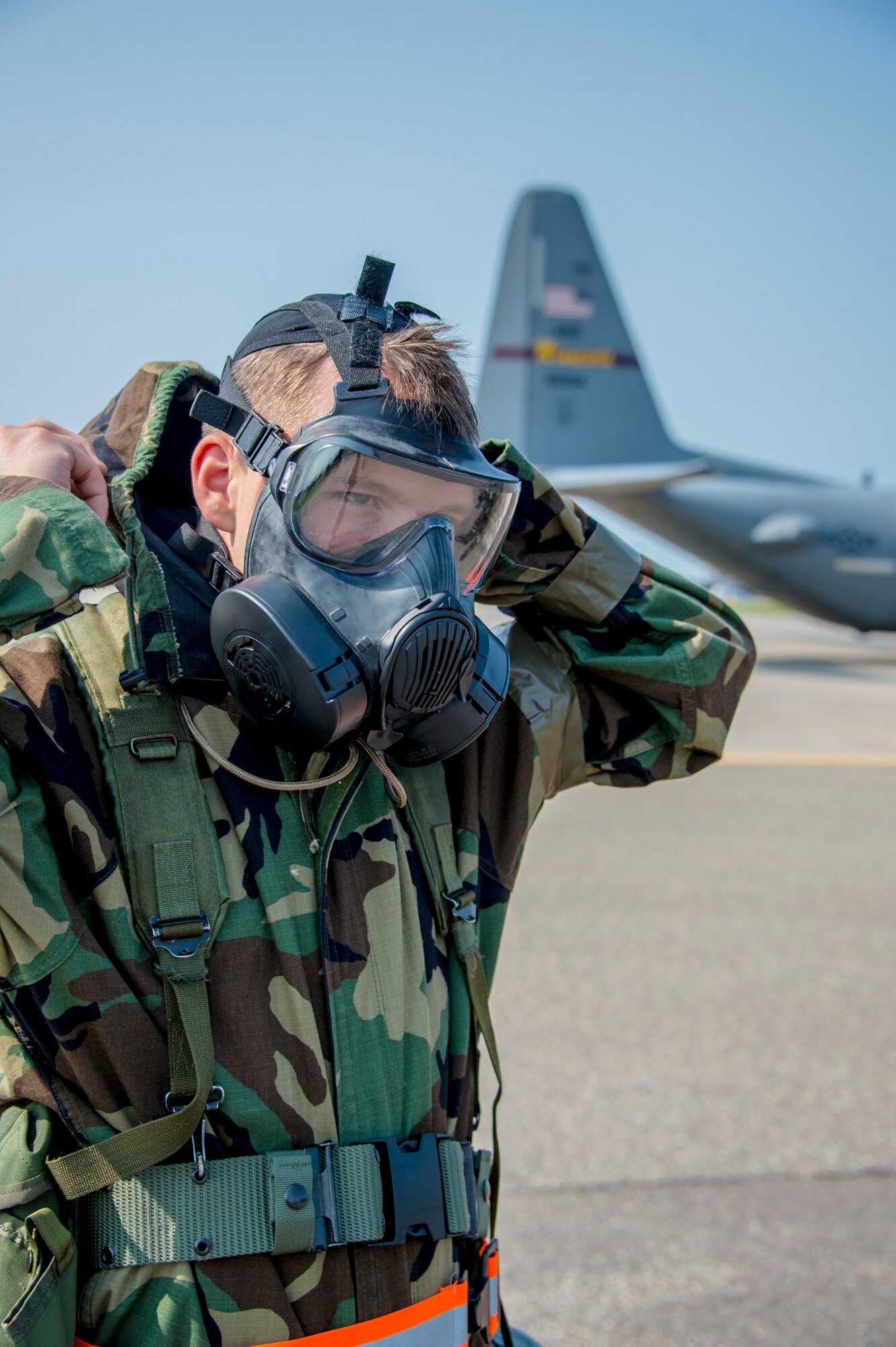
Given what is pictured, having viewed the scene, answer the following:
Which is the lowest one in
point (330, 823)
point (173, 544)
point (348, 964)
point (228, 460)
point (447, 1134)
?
point (447, 1134)

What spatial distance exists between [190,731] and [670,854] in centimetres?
528

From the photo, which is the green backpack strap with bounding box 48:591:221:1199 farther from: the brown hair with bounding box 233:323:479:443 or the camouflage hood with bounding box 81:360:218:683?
the brown hair with bounding box 233:323:479:443

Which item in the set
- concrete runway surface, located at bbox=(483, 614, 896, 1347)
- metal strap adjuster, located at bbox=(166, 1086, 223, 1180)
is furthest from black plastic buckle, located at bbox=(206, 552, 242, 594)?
concrete runway surface, located at bbox=(483, 614, 896, 1347)

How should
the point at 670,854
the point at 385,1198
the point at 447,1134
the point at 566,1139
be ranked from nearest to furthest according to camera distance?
the point at 385,1198
the point at 447,1134
the point at 566,1139
the point at 670,854

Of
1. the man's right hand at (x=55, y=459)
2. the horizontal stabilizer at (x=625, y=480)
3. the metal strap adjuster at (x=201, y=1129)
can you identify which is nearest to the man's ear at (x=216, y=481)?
the man's right hand at (x=55, y=459)

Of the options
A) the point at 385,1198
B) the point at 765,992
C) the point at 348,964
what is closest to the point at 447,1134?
the point at 385,1198

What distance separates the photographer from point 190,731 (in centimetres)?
130

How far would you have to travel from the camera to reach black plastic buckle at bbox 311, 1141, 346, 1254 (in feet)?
3.85

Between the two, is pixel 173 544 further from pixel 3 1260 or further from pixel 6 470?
pixel 3 1260

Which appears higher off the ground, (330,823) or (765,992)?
(330,823)

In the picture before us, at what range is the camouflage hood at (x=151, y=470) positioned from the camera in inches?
52.7

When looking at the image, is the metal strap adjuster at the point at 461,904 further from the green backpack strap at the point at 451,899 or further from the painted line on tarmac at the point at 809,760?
the painted line on tarmac at the point at 809,760

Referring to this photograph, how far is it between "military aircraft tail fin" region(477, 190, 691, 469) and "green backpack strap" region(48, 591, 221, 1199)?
1922 cm

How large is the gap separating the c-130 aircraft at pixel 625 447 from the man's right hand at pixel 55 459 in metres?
18.7
